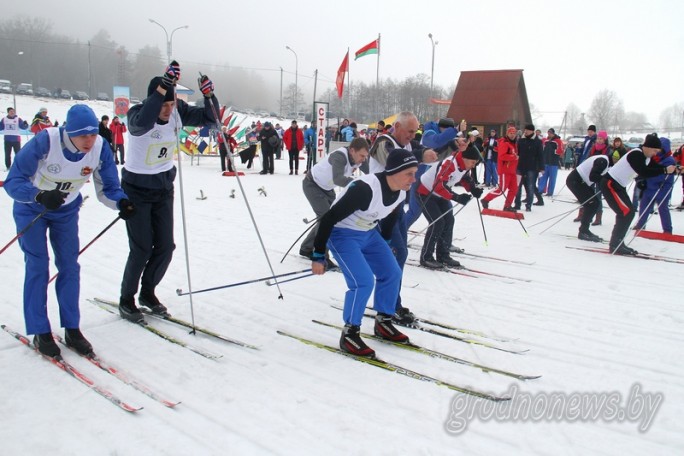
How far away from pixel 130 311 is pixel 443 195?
3698mm

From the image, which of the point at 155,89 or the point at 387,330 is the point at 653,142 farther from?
the point at 155,89

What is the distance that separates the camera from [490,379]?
10.7ft

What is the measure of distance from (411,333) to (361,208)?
1.30 m

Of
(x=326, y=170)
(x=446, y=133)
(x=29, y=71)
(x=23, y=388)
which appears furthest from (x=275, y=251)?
(x=29, y=71)

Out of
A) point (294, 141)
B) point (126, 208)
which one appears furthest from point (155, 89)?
point (294, 141)

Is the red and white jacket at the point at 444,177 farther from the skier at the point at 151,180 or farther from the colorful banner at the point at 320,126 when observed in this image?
the colorful banner at the point at 320,126

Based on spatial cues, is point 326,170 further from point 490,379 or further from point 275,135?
point 275,135

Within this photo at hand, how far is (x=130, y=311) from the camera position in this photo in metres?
4.04

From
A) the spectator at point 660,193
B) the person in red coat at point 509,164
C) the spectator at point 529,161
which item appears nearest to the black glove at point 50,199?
the spectator at point 660,193

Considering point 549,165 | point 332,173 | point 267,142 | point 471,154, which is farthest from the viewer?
point 267,142

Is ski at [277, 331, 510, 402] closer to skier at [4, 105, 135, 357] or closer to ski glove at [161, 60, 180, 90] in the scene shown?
skier at [4, 105, 135, 357]

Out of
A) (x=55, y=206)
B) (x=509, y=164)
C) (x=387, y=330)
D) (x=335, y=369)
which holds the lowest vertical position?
(x=335, y=369)

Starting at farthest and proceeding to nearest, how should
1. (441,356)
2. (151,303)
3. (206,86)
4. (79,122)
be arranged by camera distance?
(151,303), (206,86), (441,356), (79,122)

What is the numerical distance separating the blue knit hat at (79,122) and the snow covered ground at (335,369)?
1535 millimetres
